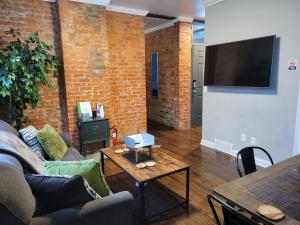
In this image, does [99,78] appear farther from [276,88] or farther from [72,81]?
[276,88]

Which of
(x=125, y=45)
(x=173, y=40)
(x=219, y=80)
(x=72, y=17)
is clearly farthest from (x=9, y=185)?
(x=173, y=40)

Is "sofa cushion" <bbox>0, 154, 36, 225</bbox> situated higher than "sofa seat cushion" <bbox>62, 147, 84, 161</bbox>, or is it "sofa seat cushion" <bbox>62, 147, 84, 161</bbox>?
"sofa cushion" <bbox>0, 154, 36, 225</bbox>

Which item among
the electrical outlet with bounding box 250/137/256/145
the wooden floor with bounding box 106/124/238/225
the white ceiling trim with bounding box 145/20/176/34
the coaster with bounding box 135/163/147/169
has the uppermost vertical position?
the white ceiling trim with bounding box 145/20/176/34

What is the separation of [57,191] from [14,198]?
9.3 inches

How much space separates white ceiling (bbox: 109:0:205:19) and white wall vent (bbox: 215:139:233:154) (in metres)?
2.53

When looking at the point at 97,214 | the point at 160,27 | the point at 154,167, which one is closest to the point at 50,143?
the point at 154,167

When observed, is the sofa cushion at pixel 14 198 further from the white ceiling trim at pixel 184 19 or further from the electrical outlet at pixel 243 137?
the white ceiling trim at pixel 184 19

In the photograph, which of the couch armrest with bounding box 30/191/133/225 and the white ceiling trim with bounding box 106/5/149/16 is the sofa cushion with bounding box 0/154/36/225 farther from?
the white ceiling trim with bounding box 106/5/149/16

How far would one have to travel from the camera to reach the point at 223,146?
12.3 ft

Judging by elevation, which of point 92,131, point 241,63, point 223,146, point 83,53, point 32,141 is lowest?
point 223,146

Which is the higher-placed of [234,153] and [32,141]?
[32,141]

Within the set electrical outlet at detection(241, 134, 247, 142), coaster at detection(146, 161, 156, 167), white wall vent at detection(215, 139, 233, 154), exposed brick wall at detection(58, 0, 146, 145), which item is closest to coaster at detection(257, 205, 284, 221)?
coaster at detection(146, 161, 156, 167)

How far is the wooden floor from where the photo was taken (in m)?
2.10

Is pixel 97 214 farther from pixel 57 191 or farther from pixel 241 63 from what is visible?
pixel 241 63
